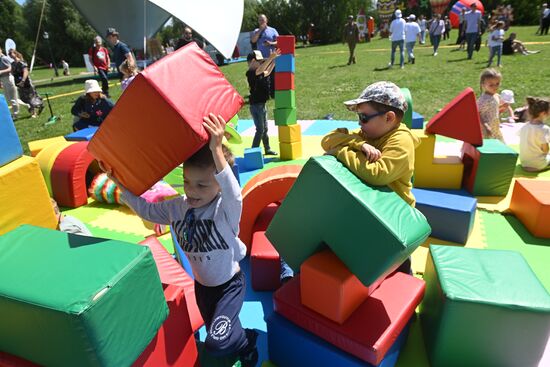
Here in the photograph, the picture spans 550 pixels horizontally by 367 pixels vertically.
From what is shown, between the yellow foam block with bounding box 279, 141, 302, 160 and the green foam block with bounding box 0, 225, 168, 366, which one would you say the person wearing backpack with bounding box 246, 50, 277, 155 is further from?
the green foam block with bounding box 0, 225, 168, 366

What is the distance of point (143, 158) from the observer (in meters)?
1.89

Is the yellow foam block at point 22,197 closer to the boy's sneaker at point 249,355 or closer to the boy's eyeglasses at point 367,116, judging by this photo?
the boy's sneaker at point 249,355

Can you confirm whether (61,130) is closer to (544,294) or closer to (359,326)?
(359,326)

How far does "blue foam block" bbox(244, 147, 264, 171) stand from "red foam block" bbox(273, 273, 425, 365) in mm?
3088

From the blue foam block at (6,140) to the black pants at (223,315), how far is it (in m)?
1.45

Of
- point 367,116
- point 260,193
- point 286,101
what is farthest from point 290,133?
point 367,116

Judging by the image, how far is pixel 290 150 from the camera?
6.00 metres

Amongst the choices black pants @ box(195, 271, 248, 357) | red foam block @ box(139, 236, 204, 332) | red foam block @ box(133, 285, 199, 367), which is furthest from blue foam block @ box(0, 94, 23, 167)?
black pants @ box(195, 271, 248, 357)

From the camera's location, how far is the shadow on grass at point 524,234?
3.69 m

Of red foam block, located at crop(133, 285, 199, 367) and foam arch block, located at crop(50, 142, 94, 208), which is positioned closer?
red foam block, located at crop(133, 285, 199, 367)

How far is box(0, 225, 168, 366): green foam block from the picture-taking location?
4.83ft

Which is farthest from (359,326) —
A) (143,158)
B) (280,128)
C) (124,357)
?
(280,128)

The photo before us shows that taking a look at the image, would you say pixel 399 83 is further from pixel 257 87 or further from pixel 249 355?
pixel 249 355

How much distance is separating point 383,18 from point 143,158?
45.5 meters
